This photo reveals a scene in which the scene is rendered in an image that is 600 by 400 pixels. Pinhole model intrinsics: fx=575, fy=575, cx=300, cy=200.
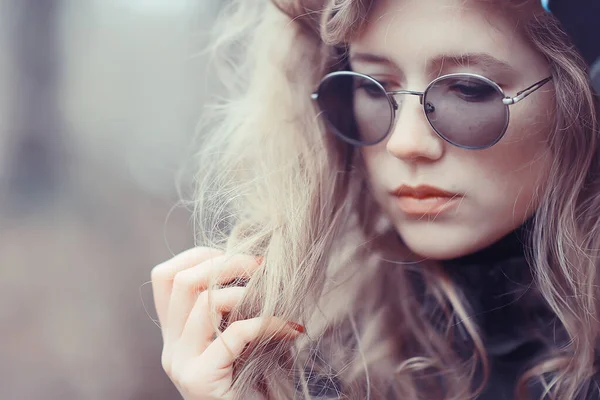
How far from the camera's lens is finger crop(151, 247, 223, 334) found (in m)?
0.83

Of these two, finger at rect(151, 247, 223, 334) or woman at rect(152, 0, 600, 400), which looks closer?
woman at rect(152, 0, 600, 400)

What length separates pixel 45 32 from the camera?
97 centimetres

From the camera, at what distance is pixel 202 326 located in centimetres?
77

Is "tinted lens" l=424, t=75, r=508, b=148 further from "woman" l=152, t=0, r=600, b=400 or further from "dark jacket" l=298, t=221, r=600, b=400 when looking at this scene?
"dark jacket" l=298, t=221, r=600, b=400

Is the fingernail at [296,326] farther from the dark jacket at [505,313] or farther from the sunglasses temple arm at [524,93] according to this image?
the sunglasses temple arm at [524,93]

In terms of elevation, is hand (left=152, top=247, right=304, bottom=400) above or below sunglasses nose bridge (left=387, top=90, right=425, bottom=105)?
below

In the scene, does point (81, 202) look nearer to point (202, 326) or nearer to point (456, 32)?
point (202, 326)

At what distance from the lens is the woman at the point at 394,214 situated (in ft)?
2.40

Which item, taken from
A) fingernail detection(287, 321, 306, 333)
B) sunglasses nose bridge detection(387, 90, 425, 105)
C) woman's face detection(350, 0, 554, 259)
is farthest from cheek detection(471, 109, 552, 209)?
fingernail detection(287, 321, 306, 333)

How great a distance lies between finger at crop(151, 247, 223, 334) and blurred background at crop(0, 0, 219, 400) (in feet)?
0.37

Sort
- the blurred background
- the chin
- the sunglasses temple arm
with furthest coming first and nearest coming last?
the blurred background
the chin
the sunglasses temple arm

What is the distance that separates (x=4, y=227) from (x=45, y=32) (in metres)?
0.34

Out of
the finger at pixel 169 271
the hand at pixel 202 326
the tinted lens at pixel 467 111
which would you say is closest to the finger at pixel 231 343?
the hand at pixel 202 326

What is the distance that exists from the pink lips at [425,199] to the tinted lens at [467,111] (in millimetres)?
84
